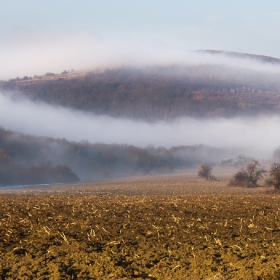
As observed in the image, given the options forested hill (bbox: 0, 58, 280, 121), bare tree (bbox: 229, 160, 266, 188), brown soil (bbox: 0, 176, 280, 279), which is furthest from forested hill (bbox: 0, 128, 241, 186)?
brown soil (bbox: 0, 176, 280, 279)

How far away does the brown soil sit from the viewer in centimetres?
1091

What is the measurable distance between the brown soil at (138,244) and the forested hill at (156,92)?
120460 mm

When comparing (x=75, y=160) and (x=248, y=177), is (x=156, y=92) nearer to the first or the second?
(x=75, y=160)

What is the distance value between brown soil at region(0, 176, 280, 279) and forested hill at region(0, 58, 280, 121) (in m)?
120

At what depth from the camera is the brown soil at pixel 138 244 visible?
10.9 metres

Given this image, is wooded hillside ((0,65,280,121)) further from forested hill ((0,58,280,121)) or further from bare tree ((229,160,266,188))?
bare tree ((229,160,266,188))

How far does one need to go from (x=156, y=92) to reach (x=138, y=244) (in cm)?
13013

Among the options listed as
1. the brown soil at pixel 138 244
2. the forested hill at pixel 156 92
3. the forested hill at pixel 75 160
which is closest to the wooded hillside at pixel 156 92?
the forested hill at pixel 156 92

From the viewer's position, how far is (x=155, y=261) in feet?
37.5

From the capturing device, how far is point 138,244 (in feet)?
41.4

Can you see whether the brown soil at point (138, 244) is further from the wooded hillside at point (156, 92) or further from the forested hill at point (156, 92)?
the wooded hillside at point (156, 92)

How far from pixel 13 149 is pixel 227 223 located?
58.7 meters

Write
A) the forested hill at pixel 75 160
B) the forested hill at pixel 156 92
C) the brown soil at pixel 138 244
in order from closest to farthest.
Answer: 1. the brown soil at pixel 138 244
2. the forested hill at pixel 75 160
3. the forested hill at pixel 156 92

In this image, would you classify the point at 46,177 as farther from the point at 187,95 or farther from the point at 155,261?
the point at 187,95
